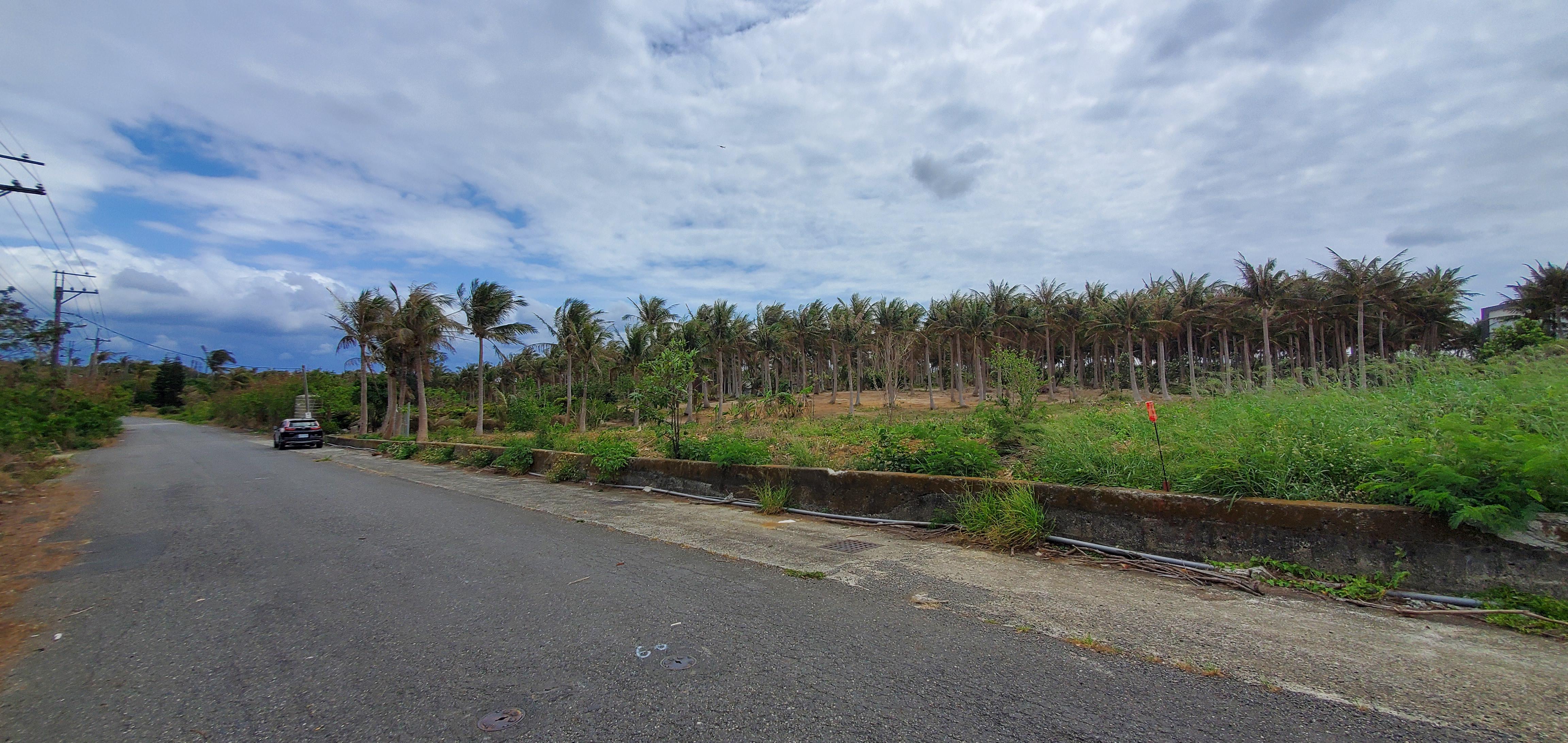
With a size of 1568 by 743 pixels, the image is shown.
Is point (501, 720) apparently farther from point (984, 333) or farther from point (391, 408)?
point (984, 333)

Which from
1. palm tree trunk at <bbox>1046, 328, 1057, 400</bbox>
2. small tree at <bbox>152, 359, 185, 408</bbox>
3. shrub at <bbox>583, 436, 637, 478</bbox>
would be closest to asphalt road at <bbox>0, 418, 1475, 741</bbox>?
shrub at <bbox>583, 436, 637, 478</bbox>

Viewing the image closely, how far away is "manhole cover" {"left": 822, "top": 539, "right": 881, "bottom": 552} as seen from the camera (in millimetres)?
6391

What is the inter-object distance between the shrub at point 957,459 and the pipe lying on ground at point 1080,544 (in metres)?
0.70

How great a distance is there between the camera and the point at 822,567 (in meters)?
5.69

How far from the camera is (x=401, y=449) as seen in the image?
20.9 meters

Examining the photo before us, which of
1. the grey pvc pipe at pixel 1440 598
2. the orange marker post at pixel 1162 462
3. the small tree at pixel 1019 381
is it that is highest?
the small tree at pixel 1019 381

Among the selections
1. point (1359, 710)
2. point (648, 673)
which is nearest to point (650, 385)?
point (648, 673)

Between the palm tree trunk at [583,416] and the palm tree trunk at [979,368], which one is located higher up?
the palm tree trunk at [979,368]

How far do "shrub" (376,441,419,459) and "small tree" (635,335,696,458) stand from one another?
13074 mm

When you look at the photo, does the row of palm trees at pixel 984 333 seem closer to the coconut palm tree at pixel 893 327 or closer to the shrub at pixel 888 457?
the coconut palm tree at pixel 893 327

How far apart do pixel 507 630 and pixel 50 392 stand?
38316mm

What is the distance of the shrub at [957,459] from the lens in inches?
290

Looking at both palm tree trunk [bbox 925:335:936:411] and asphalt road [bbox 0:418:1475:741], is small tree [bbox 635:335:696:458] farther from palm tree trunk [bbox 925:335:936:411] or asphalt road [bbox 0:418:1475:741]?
palm tree trunk [bbox 925:335:936:411]

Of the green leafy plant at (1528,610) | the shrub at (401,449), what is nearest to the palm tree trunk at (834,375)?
the shrub at (401,449)
